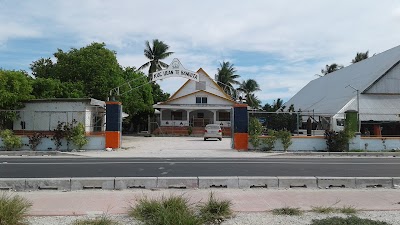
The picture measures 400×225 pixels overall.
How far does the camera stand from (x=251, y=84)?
230ft

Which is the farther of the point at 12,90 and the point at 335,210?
the point at 12,90

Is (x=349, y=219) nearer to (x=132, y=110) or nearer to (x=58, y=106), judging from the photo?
(x=58, y=106)

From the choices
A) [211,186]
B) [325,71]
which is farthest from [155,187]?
[325,71]

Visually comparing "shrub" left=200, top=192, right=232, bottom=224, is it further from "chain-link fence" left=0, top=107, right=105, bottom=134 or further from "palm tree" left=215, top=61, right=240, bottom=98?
"palm tree" left=215, top=61, right=240, bottom=98

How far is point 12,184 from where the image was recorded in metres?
9.46

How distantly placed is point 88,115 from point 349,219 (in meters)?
23.0

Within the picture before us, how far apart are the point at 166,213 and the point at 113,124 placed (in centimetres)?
1661

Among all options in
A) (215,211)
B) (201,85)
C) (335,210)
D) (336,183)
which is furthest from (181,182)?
(201,85)

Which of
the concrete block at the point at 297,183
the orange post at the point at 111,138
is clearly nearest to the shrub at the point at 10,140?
the orange post at the point at 111,138

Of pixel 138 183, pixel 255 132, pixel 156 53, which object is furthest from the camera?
pixel 156 53

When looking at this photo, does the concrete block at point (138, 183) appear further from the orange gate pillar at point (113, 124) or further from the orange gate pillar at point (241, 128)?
the orange gate pillar at point (241, 128)

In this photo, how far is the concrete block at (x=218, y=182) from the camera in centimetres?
986

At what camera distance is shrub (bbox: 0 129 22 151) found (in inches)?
814

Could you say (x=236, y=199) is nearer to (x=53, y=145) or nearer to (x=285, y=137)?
(x=285, y=137)
